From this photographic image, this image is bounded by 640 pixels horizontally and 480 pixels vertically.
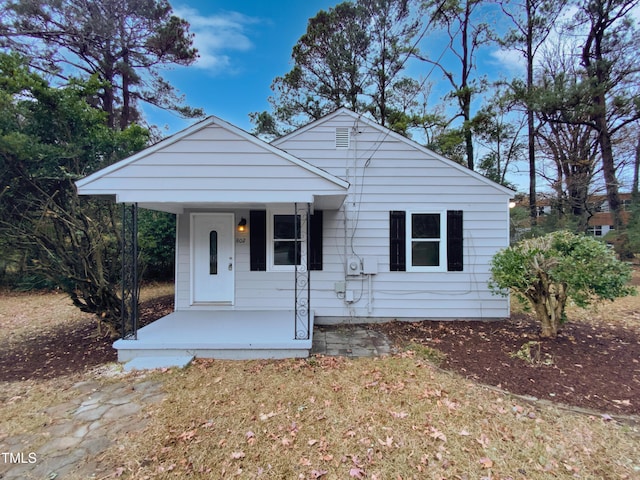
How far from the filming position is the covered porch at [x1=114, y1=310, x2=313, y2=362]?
4.38 m

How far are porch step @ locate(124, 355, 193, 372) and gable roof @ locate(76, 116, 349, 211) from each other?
222 cm

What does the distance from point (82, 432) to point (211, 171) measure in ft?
10.6

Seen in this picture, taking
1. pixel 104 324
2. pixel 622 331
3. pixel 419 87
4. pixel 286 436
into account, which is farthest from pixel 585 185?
pixel 104 324

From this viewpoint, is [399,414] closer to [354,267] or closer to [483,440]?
[483,440]

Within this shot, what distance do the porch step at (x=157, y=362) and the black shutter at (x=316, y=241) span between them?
2891 mm

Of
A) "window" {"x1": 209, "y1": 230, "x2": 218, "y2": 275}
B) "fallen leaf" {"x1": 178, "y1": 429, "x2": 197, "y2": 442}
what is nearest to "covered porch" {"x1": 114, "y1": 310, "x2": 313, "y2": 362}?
"window" {"x1": 209, "y1": 230, "x2": 218, "y2": 275}

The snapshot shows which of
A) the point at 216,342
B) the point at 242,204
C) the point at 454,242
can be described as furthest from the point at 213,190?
the point at 454,242

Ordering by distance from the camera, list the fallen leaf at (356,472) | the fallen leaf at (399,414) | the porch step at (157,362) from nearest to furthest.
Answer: the fallen leaf at (356,472) → the fallen leaf at (399,414) → the porch step at (157,362)

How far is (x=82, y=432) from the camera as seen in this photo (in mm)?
2793

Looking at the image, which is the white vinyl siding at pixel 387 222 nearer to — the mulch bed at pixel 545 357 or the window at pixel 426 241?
the window at pixel 426 241

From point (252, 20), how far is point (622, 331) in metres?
14.6

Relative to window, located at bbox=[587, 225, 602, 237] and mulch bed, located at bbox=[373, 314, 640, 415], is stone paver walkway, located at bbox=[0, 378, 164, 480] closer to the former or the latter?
mulch bed, located at bbox=[373, 314, 640, 415]

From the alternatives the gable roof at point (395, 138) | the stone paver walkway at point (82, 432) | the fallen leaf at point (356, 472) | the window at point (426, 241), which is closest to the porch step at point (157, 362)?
the stone paver walkway at point (82, 432)

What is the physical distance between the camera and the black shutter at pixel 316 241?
6324mm
